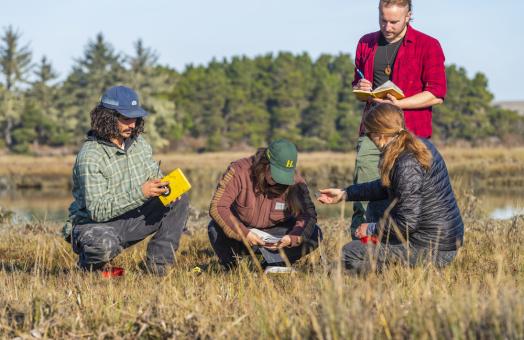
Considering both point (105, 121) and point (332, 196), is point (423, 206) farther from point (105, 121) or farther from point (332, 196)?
point (105, 121)

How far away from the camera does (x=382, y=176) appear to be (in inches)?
204

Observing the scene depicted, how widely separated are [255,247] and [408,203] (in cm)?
143

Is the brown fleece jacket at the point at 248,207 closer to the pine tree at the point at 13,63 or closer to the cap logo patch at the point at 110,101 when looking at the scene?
the cap logo patch at the point at 110,101

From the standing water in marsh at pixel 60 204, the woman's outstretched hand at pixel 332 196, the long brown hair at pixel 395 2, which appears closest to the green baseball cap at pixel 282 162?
the woman's outstretched hand at pixel 332 196

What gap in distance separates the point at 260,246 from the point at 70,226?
4.89 ft

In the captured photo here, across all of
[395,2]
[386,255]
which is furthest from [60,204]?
[386,255]

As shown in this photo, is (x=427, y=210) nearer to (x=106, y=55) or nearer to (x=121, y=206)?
(x=121, y=206)

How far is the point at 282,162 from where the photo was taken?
18.5ft

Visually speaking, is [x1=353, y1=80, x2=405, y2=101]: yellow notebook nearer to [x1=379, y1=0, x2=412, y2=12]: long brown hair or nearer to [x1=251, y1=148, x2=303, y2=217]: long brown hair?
[x1=379, y1=0, x2=412, y2=12]: long brown hair

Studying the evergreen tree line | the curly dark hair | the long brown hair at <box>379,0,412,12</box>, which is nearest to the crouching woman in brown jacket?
the curly dark hair

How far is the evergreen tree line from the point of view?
196ft

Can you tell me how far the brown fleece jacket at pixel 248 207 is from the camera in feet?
19.3

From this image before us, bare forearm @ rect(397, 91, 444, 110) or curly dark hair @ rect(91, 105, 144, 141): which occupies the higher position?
bare forearm @ rect(397, 91, 444, 110)

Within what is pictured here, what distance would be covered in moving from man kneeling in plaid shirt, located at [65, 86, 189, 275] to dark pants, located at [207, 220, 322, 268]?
0.31 metres
